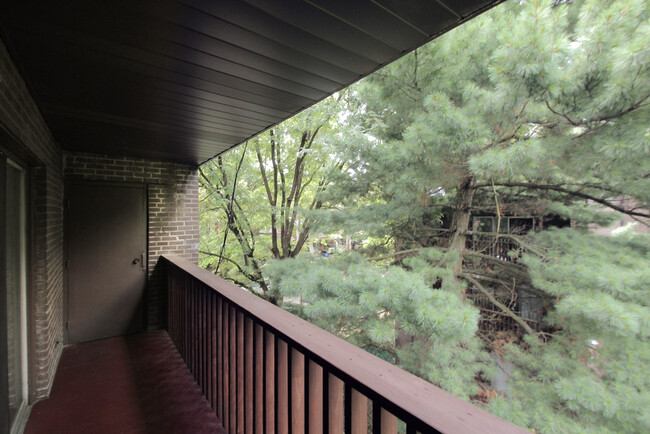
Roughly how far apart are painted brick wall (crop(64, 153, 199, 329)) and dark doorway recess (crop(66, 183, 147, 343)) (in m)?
0.10

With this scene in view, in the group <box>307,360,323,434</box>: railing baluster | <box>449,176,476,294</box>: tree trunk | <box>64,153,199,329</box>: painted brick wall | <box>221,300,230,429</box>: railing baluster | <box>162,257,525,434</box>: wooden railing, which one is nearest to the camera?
<box>162,257,525,434</box>: wooden railing

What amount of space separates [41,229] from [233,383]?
2104 mm

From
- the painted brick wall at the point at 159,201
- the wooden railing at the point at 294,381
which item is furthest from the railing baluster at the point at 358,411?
the painted brick wall at the point at 159,201

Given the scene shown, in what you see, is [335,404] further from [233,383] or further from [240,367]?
[233,383]

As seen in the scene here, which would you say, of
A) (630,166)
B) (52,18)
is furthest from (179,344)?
(630,166)

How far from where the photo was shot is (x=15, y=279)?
218cm

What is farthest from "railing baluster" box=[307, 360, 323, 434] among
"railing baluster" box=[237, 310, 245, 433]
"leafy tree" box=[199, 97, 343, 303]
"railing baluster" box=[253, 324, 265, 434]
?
"leafy tree" box=[199, 97, 343, 303]

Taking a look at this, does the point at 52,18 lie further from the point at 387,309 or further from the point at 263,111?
the point at 387,309

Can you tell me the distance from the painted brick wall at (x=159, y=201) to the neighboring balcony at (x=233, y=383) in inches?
25.1

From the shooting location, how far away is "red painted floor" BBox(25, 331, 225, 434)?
2186mm

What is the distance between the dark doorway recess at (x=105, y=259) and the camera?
12.3 feet

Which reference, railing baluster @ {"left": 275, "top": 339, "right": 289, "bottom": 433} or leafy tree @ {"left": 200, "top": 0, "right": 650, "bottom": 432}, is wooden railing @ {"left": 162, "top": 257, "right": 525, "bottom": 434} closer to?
railing baluster @ {"left": 275, "top": 339, "right": 289, "bottom": 433}

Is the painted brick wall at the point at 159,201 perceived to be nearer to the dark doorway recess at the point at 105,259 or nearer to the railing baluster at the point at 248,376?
the dark doorway recess at the point at 105,259

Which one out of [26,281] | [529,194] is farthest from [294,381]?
[529,194]
